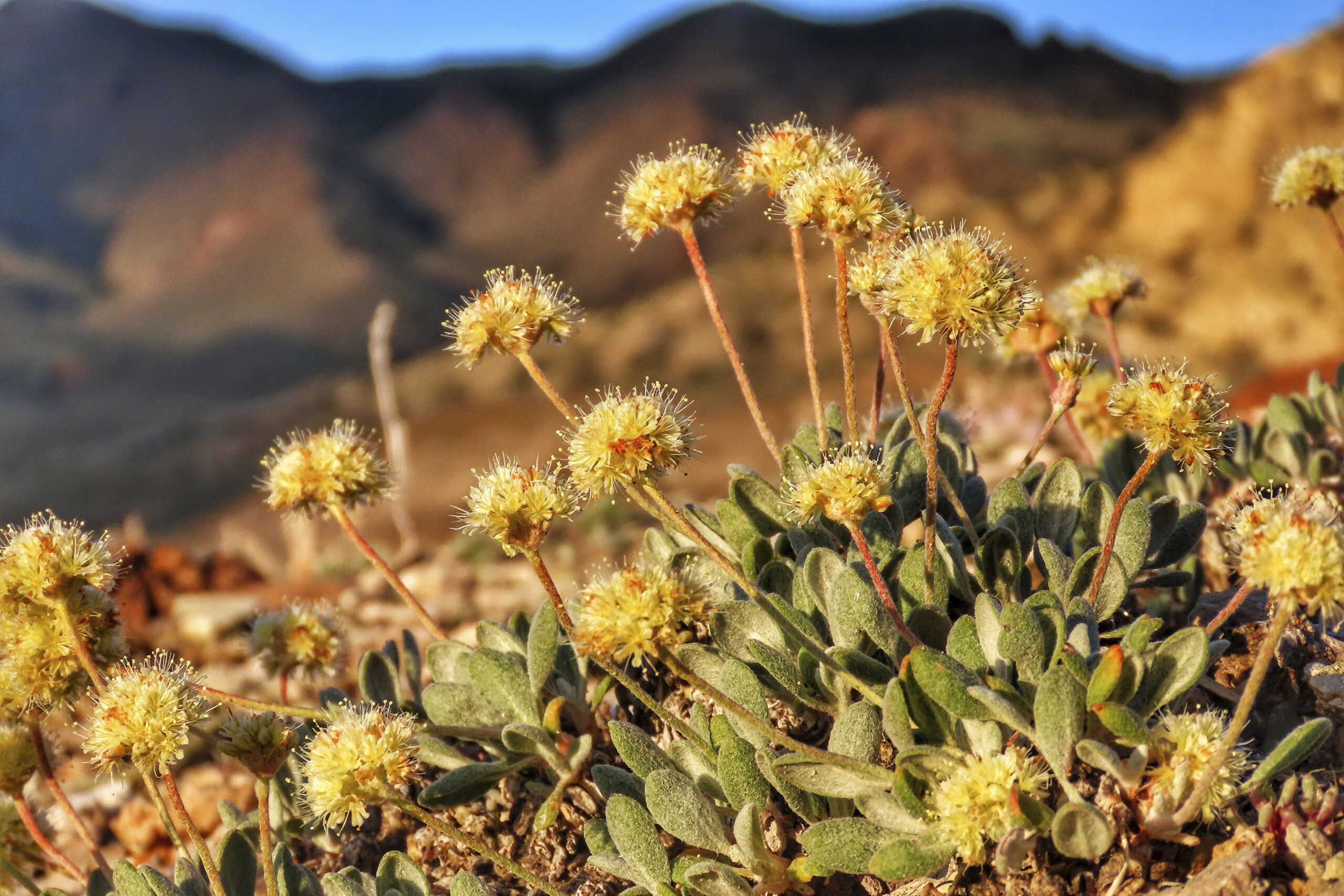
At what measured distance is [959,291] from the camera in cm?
234

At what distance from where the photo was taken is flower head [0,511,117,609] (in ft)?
8.38

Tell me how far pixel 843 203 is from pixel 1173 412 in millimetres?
922

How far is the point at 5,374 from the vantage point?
32.4 meters

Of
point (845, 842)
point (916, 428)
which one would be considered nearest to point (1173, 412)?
point (916, 428)

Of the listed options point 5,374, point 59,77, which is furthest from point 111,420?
point 59,77

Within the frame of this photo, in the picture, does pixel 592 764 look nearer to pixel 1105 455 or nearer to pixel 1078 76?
pixel 1105 455

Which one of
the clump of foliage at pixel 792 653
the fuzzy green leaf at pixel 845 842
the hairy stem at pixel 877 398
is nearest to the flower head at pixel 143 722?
the clump of foliage at pixel 792 653

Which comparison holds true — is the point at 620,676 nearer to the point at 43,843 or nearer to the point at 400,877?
the point at 400,877

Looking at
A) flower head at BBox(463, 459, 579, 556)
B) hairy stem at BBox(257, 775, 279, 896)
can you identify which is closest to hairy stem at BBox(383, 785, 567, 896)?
hairy stem at BBox(257, 775, 279, 896)

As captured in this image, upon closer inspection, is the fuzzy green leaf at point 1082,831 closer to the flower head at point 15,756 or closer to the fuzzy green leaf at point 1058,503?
the fuzzy green leaf at point 1058,503

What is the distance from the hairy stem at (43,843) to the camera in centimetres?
292

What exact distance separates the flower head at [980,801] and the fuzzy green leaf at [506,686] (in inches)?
45.1

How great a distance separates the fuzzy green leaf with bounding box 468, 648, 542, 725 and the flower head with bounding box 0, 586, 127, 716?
0.96 m

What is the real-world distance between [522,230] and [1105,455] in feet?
130
